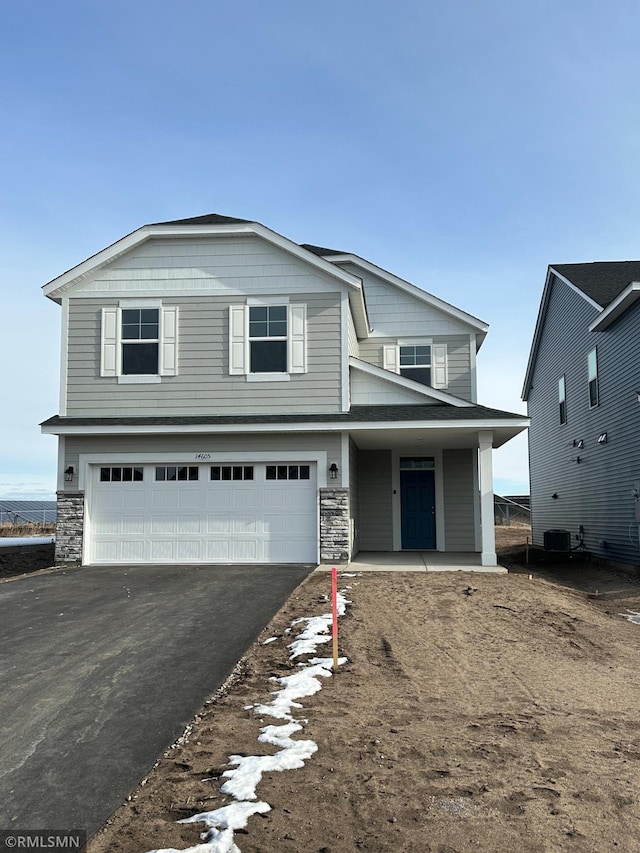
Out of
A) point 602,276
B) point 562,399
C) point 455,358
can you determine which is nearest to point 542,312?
point 562,399

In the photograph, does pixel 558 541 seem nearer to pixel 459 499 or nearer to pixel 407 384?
pixel 459 499

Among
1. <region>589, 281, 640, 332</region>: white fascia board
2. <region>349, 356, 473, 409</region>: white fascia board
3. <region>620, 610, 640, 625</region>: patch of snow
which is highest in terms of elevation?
<region>589, 281, 640, 332</region>: white fascia board

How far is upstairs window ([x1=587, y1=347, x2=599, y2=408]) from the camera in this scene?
18516 millimetres

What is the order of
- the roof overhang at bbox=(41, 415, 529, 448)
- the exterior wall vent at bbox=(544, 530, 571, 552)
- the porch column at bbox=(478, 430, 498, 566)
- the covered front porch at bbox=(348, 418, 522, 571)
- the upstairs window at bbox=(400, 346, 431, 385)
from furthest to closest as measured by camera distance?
the exterior wall vent at bbox=(544, 530, 571, 552)
the upstairs window at bbox=(400, 346, 431, 385)
the covered front porch at bbox=(348, 418, 522, 571)
the porch column at bbox=(478, 430, 498, 566)
the roof overhang at bbox=(41, 415, 529, 448)

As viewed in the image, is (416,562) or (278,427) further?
(416,562)

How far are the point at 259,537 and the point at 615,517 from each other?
30.4 ft

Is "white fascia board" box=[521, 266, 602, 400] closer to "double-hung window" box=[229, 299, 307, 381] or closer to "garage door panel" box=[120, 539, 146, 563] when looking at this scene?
"double-hung window" box=[229, 299, 307, 381]

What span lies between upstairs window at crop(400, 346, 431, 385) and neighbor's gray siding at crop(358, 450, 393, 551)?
2.13 meters

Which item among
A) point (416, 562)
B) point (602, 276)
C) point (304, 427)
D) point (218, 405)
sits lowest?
point (416, 562)

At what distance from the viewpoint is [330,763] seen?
Result: 4246 millimetres

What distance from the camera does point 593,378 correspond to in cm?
1877

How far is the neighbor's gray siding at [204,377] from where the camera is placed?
14.6 meters

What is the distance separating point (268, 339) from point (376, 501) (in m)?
5.72

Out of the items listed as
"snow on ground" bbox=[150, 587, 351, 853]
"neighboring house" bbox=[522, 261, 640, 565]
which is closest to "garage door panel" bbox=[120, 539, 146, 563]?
"snow on ground" bbox=[150, 587, 351, 853]
